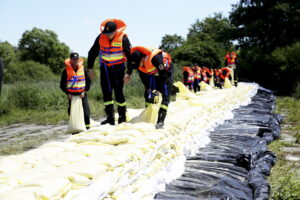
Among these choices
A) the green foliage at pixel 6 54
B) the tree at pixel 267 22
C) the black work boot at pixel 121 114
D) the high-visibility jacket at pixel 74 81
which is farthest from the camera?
the green foliage at pixel 6 54

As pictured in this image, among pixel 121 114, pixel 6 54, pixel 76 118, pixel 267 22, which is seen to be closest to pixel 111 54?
pixel 121 114

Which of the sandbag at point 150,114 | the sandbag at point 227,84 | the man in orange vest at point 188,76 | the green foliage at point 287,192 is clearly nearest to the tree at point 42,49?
the man in orange vest at point 188,76

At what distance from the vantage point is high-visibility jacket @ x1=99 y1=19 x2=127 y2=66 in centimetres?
485

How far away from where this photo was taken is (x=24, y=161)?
2.85 meters

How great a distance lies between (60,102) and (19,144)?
786 cm

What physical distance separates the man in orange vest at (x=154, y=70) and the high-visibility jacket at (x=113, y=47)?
187mm

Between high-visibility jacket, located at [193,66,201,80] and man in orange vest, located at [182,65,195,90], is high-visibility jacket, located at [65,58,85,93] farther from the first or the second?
high-visibility jacket, located at [193,66,201,80]

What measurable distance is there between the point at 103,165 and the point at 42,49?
5353 cm

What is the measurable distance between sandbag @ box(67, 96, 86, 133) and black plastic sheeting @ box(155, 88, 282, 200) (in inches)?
84.9

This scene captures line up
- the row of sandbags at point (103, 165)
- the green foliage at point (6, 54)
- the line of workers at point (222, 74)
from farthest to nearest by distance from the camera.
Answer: the green foliage at point (6, 54) → the line of workers at point (222, 74) → the row of sandbags at point (103, 165)

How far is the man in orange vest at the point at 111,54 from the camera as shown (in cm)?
484

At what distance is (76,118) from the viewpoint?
5.61 m

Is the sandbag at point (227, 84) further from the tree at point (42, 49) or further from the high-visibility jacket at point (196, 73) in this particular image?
the tree at point (42, 49)

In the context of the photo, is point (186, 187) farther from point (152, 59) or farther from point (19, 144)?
point (19, 144)
